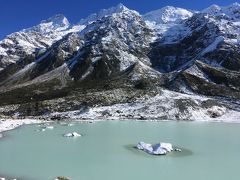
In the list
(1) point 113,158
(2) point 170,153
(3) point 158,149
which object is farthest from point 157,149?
(1) point 113,158

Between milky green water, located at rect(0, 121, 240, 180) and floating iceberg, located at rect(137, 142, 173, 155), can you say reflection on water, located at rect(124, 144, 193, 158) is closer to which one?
milky green water, located at rect(0, 121, 240, 180)

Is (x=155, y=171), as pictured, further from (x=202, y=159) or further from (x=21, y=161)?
(x=21, y=161)

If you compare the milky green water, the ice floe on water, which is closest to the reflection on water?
the milky green water

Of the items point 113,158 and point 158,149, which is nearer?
point 113,158

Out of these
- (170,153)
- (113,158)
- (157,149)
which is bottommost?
(113,158)

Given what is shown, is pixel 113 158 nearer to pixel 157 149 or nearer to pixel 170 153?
pixel 157 149

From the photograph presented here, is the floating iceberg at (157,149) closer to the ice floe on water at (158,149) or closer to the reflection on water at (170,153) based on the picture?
the ice floe on water at (158,149)

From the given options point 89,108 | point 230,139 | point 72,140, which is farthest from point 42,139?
point 89,108

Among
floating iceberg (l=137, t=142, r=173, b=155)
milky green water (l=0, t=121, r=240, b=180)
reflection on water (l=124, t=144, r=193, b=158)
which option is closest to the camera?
milky green water (l=0, t=121, r=240, b=180)
